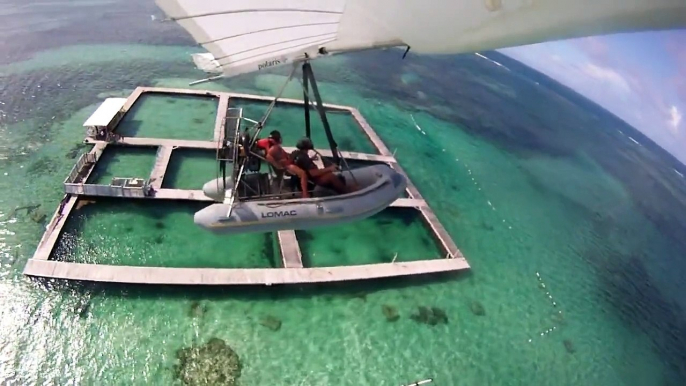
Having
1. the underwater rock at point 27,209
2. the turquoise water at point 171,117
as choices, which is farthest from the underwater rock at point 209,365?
the turquoise water at point 171,117

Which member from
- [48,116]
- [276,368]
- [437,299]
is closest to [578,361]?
[437,299]

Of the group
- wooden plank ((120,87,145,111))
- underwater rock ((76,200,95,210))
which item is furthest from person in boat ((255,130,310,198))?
wooden plank ((120,87,145,111))

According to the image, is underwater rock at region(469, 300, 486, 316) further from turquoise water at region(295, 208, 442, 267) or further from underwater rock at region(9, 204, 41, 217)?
underwater rock at region(9, 204, 41, 217)

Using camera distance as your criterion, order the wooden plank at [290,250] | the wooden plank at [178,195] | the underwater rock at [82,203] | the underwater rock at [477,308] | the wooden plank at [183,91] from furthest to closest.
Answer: the wooden plank at [183,91], the wooden plank at [178,195], the underwater rock at [82,203], the underwater rock at [477,308], the wooden plank at [290,250]

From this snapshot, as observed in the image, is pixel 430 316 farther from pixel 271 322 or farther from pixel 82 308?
pixel 82 308

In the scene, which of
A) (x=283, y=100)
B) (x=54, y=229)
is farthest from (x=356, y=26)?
(x=283, y=100)


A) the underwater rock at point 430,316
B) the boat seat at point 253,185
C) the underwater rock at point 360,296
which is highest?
the boat seat at point 253,185

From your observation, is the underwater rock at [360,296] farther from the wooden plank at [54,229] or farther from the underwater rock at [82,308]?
the wooden plank at [54,229]
